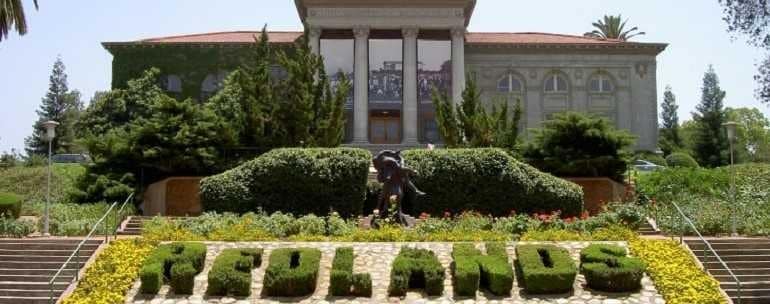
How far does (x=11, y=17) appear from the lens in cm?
2672

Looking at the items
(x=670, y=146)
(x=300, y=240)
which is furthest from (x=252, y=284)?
(x=670, y=146)

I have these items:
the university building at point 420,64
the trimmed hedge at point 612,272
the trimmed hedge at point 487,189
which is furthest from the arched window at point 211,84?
the trimmed hedge at point 612,272

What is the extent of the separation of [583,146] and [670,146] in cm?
3481

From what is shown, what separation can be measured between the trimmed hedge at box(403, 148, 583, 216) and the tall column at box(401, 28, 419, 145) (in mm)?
21805

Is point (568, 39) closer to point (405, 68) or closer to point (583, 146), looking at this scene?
point (405, 68)

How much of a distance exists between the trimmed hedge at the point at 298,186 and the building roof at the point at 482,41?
25837 millimetres

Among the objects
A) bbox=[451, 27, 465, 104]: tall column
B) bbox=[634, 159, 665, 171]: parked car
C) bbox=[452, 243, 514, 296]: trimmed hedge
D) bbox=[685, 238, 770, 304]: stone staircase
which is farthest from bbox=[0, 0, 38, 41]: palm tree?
bbox=[634, 159, 665, 171]: parked car

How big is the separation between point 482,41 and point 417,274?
35770 mm

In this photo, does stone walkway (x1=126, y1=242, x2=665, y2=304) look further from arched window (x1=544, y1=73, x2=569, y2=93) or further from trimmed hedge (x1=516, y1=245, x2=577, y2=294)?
arched window (x1=544, y1=73, x2=569, y2=93)

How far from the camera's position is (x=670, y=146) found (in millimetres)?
61250

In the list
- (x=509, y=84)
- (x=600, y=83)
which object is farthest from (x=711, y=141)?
(x=509, y=84)

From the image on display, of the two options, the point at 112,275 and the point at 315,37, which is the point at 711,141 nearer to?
the point at 315,37

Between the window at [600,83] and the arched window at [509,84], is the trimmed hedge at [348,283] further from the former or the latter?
the window at [600,83]

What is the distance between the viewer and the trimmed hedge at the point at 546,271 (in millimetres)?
15133
